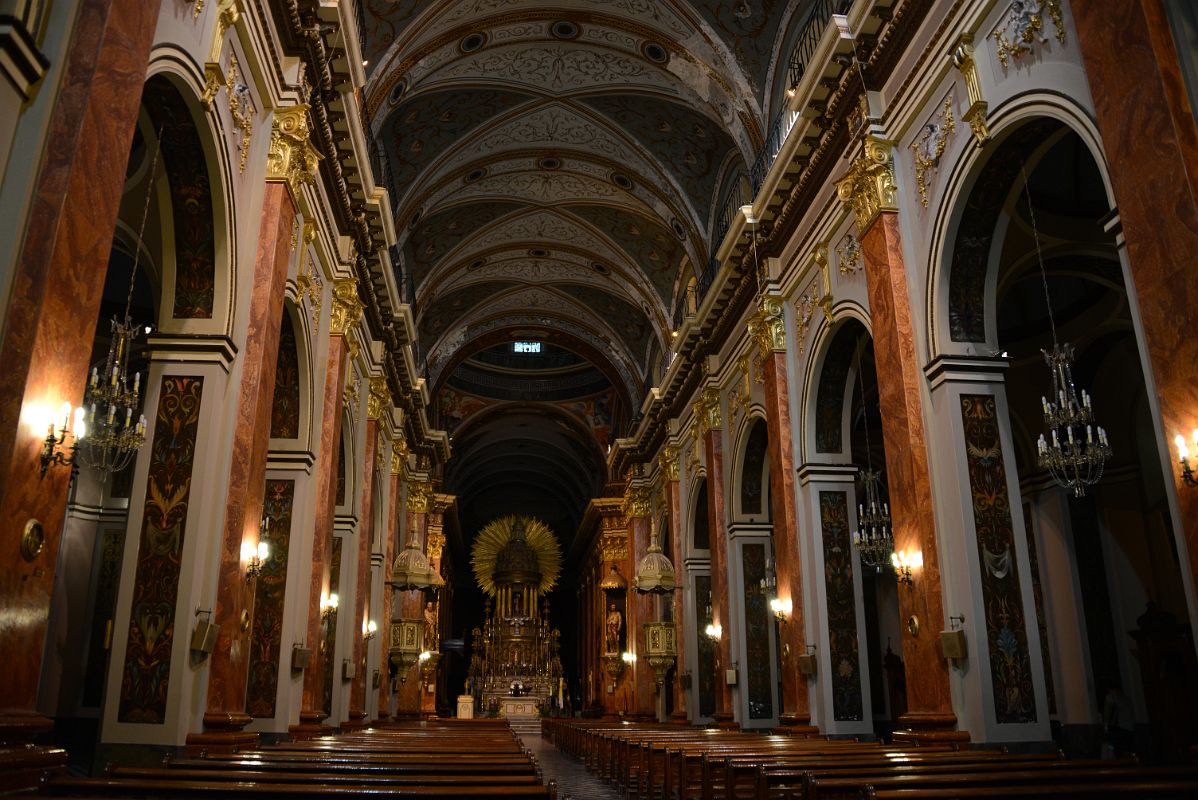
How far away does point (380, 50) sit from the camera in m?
13.6

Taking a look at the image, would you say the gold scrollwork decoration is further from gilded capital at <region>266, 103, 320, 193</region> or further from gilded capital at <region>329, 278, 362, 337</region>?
gilded capital at <region>329, 278, 362, 337</region>

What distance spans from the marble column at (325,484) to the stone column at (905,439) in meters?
6.57

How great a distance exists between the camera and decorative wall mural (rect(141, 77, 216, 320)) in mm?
7492

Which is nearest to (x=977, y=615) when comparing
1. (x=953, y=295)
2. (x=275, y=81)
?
(x=953, y=295)

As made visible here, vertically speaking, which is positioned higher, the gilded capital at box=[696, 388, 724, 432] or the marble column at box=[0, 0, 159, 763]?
the gilded capital at box=[696, 388, 724, 432]

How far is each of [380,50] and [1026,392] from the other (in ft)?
34.4

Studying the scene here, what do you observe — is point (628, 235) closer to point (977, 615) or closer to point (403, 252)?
point (403, 252)

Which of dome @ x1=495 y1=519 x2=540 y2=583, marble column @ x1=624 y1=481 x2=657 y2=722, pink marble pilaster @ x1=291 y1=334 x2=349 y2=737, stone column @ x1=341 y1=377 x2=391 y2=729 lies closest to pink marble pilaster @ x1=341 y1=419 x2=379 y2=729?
stone column @ x1=341 y1=377 x2=391 y2=729

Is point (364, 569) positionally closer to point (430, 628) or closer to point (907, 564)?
point (907, 564)

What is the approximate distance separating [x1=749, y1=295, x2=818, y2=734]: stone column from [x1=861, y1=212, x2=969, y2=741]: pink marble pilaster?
2.92m

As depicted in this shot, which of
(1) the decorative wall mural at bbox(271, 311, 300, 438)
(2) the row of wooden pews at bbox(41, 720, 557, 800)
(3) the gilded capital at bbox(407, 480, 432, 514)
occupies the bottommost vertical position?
(2) the row of wooden pews at bbox(41, 720, 557, 800)

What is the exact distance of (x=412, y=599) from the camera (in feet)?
75.6

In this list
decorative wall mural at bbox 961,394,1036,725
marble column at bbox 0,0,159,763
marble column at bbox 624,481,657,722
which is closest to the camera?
marble column at bbox 0,0,159,763

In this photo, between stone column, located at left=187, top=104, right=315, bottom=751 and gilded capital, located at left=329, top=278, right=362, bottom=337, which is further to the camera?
gilded capital, located at left=329, top=278, right=362, bottom=337
